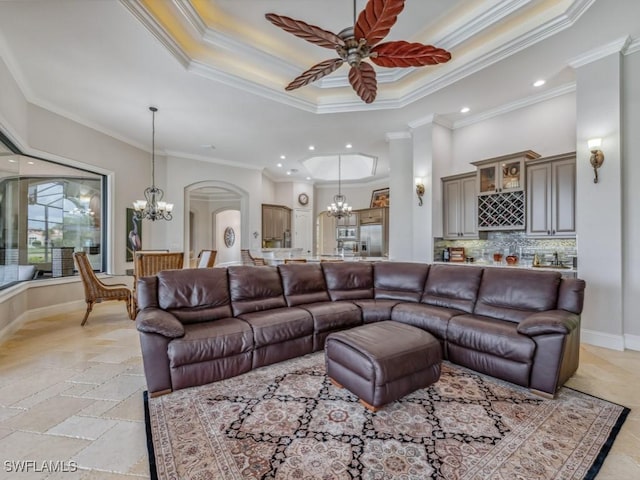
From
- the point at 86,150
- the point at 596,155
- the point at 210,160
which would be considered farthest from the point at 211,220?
the point at 596,155

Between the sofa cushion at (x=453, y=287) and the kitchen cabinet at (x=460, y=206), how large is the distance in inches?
60.2

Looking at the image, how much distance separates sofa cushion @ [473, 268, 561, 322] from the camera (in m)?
2.89

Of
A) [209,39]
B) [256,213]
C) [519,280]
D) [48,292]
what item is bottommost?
[48,292]

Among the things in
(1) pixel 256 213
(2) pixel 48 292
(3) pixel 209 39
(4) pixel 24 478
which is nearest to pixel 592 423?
(4) pixel 24 478

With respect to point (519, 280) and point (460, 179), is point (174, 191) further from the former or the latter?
point (519, 280)

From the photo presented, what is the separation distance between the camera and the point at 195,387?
2494mm

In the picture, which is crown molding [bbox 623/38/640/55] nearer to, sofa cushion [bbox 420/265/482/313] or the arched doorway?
sofa cushion [bbox 420/265/482/313]

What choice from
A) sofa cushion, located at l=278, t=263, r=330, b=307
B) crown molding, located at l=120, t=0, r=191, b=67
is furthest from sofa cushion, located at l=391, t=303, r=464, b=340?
crown molding, located at l=120, t=0, r=191, b=67

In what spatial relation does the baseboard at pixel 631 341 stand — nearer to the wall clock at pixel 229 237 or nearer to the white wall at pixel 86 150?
the white wall at pixel 86 150

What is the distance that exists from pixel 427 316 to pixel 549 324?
1.07 meters

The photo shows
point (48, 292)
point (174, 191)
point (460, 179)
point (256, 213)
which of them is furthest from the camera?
point (256, 213)

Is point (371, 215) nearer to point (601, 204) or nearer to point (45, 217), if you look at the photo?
point (601, 204)

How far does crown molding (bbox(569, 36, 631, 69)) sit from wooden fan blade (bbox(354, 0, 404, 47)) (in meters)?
3.01

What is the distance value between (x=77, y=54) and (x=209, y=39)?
144cm
